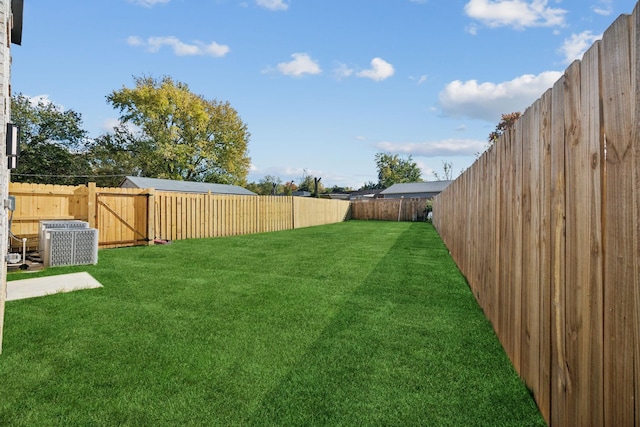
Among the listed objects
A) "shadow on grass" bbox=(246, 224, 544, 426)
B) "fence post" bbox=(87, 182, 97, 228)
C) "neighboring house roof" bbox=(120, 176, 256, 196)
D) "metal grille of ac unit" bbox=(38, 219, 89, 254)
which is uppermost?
"neighboring house roof" bbox=(120, 176, 256, 196)

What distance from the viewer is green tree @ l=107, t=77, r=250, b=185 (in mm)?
29797

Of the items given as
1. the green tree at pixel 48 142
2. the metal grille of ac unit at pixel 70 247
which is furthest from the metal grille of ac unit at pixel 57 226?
the green tree at pixel 48 142

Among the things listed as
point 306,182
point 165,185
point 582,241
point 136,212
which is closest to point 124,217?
point 136,212

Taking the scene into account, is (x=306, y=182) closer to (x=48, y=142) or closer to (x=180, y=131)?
(x=180, y=131)

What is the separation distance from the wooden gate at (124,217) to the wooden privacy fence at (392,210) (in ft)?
65.7

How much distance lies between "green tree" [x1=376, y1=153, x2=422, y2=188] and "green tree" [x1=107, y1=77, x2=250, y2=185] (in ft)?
113

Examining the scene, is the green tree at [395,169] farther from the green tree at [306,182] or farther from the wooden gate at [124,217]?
the wooden gate at [124,217]

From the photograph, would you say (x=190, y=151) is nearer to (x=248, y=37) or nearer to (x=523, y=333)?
(x=248, y=37)

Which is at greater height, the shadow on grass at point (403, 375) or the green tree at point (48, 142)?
the green tree at point (48, 142)

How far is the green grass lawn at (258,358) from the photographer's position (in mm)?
1810

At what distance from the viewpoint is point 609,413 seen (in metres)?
1.10

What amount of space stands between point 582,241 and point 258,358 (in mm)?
2103

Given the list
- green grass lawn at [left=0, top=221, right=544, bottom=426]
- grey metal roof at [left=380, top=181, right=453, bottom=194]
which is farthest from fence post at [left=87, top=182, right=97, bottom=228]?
grey metal roof at [left=380, top=181, right=453, bottom=194]

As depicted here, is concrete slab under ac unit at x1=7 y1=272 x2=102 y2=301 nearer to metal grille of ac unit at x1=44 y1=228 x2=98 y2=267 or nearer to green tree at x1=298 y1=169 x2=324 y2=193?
metal grille of ac unit at x1=44 y1=228 x2=98 y2=267
